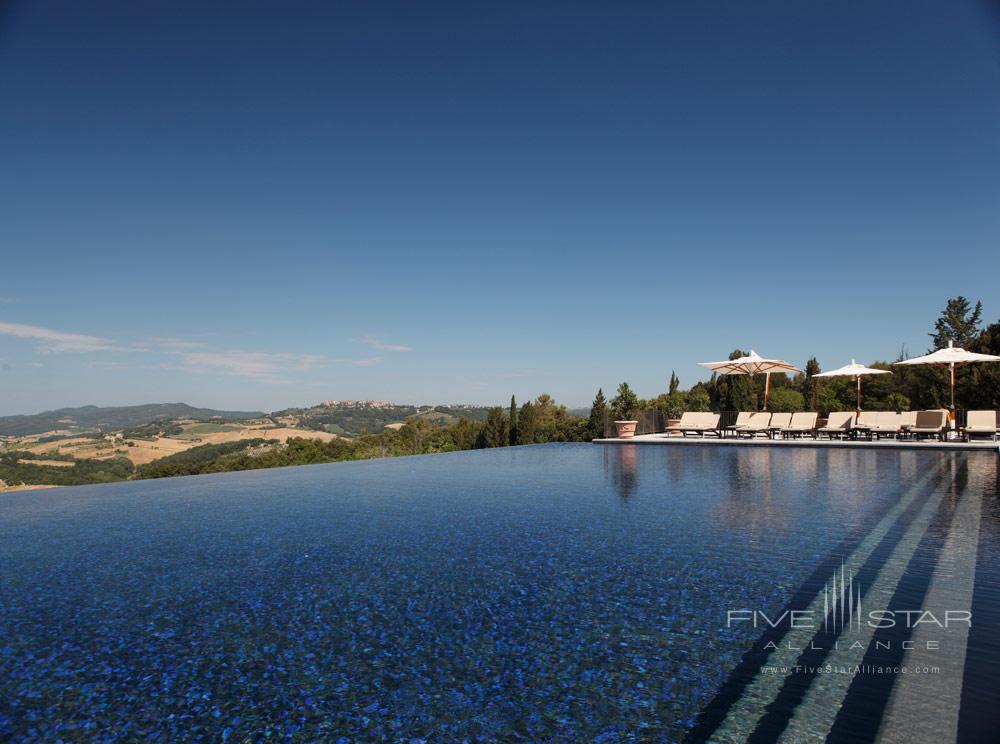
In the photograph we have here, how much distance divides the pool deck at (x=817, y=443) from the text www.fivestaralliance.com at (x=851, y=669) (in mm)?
13518

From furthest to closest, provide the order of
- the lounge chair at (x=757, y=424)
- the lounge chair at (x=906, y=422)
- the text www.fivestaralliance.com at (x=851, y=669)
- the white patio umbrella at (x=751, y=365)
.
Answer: the white patio umbrella at (x=751, y=365) < the lounge chair at (x=757, y=424) < the lounge chair at (x=906, y=422) < the text www.fivestaralliance.com at (x=851, y=669)

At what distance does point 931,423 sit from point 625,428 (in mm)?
8709

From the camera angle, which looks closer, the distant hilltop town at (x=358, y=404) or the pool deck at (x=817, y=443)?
the pool deck at (x=817, y=443)

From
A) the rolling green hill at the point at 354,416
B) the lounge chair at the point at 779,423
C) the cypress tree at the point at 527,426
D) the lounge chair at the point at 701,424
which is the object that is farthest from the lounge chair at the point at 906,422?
the rolling green hill at the point at 354,416

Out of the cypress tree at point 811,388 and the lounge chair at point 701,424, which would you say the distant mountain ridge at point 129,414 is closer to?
the lounge chair at point 701,424

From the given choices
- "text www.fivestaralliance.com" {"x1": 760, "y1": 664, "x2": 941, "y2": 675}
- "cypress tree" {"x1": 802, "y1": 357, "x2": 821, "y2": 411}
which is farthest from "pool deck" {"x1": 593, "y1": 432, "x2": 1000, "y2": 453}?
"text www.fivestaralliance.com" {"x1": 760, "y1": 664, "x2": 941, "y2": 675}

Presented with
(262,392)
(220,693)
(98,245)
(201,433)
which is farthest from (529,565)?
(262,392)

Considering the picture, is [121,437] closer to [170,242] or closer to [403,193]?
[170,242]

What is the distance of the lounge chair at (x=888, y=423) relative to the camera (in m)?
14.9

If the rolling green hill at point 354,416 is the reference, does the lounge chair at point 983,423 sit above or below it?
above

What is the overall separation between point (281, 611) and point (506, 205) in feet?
71.2

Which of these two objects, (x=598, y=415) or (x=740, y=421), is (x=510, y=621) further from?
(x=598, y=415)

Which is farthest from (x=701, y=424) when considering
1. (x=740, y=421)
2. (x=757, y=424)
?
(x=757, y=424)

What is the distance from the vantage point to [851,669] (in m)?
2.62
